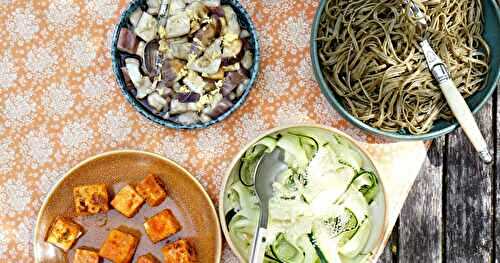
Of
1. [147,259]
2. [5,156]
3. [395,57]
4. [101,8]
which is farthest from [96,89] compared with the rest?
[395,57]

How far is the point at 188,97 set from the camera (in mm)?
2084

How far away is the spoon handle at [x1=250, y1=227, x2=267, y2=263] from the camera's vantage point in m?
1.82

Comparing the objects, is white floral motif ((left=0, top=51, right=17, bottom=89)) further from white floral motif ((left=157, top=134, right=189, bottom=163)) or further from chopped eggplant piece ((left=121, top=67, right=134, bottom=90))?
white floral motif ((left=157, top=134, right=189, bottom=163))

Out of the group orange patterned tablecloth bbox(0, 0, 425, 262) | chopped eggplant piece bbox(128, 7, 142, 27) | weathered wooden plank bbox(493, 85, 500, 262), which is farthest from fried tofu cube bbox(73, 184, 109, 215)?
weathered wooden plank bbox(493, 85, 500, 262)

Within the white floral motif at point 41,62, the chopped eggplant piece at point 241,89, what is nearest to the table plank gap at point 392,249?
the chopped eggplant piece at point 241,89

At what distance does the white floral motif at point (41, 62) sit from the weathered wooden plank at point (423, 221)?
1.37 metres

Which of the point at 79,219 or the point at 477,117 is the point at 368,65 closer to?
the point at 477,117

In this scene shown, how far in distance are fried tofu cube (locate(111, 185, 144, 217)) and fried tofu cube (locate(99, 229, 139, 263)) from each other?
0.25 ft

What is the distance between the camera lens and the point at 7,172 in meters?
2.16

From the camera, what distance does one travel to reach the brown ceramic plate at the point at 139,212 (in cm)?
210

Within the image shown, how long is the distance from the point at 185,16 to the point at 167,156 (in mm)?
483

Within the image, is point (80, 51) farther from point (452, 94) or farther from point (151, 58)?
point (452, 94)

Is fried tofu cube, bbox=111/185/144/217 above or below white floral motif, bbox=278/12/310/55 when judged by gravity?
below

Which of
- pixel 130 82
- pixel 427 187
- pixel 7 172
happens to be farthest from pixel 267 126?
pixel 7 172
